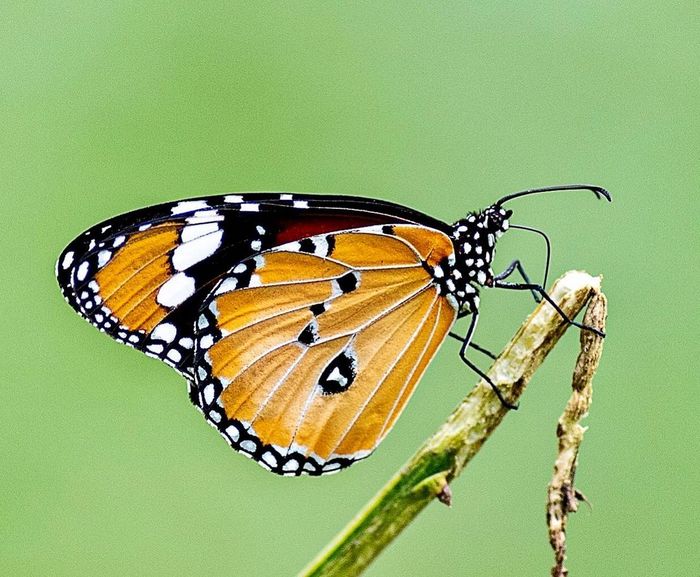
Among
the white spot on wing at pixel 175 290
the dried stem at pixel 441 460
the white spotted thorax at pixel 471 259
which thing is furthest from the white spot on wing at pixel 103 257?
the dried stem at pixel 441 460

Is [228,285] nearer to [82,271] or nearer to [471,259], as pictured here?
[82,271]

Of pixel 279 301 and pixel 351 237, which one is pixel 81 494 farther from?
pixel 351 237

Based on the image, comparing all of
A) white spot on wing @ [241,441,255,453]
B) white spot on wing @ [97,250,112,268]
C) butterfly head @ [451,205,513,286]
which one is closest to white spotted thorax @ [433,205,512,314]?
butterfly head @ [451,205,513,286]

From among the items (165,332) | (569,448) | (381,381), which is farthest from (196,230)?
(569,448)

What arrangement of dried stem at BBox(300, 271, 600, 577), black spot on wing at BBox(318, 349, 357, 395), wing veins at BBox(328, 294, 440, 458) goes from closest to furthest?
dried stem at BBox(300, 271, 600, 577), wing veins at BBox(328, 294, 440, 458), black spot on wing at BBox(318, 349, 357, 395)

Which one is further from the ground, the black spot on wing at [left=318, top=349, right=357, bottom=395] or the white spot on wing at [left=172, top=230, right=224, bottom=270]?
the white spot on wing at [left=172, top=230, right=224, bottom=270]

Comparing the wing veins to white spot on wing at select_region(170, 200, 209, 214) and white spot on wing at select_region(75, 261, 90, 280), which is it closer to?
white spot on wing at select_region(170, 200, 209, 214)

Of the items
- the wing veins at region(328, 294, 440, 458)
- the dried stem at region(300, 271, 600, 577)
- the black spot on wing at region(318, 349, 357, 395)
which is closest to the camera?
the dried stem at region(300, 271, 600, 577)
